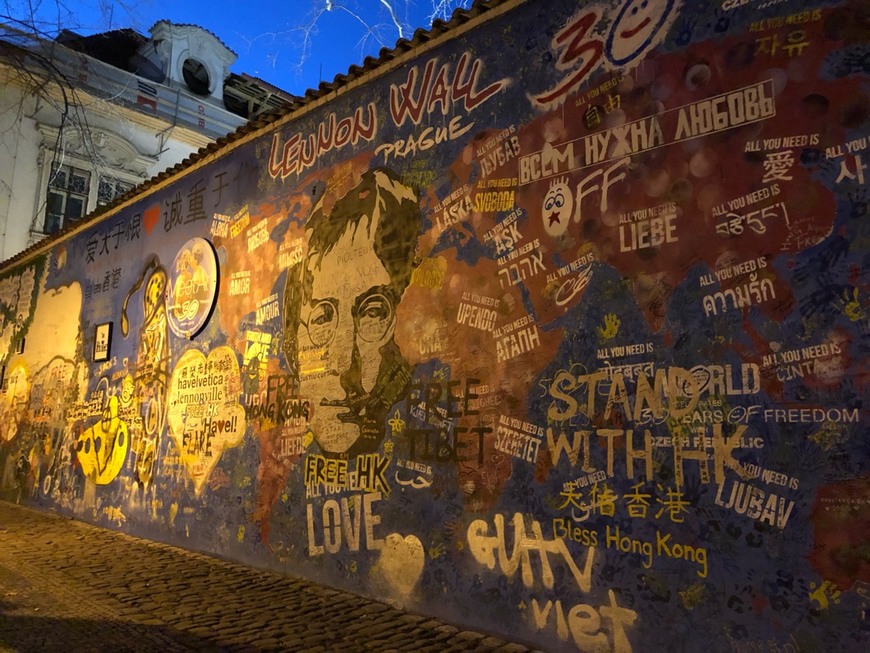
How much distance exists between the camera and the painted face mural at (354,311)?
5207 millimetres

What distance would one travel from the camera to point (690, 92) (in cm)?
368

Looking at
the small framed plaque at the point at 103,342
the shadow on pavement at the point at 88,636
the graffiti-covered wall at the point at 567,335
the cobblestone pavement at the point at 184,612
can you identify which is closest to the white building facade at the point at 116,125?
the small framed plaque at the point at 103,342

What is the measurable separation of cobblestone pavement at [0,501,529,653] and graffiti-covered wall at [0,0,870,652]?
0.88ft

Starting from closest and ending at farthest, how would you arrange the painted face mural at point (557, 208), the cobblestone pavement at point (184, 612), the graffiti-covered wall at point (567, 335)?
the graffiti-covered wall at point (567, 335)
the cobblestone pavement at point (184, 612)
the painted face mural at point (557, 208)

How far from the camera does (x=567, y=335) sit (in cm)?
403

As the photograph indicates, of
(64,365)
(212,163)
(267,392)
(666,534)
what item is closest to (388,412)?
(267,392)

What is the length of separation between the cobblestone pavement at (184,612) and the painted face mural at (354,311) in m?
1.27

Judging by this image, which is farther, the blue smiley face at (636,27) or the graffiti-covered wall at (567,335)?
the blue smiley face at (636,27)

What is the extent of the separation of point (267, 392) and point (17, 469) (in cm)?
746

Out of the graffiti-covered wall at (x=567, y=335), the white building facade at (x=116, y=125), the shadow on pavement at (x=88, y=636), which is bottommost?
the shadow on pavement at (x=88, y=636)

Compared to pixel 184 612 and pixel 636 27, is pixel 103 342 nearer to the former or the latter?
pixel 184 612

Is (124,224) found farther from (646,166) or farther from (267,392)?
(646,166)

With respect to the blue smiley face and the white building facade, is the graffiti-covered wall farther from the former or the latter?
the white building facade

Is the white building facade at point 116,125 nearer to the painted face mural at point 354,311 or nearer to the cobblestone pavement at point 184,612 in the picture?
the painted face mural at point 354,311
